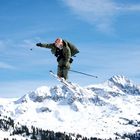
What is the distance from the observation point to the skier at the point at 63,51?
31.5 m

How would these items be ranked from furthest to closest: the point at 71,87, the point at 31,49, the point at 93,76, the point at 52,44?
the point at 71,87, the point at 93,76, the point at 52,44, the point at 31,49

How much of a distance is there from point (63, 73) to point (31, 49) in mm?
4723

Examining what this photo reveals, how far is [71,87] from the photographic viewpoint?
121ft

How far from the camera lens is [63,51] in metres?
32.0

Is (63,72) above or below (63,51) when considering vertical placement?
below

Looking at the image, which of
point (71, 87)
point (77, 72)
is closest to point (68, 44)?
point (77, 72)

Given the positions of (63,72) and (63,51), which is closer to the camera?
(63,51)

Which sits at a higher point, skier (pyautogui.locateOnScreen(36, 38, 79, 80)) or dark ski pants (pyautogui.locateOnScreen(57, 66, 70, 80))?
skier (pyautogui.locateOnScreen(36, 38, 79, 80))

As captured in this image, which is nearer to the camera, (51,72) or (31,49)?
(31,49)

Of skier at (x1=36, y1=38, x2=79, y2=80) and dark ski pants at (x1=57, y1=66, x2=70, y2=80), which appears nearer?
skier at (x1=36, y1=38, x2=79, y2=80)

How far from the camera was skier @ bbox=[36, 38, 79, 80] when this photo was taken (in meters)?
31.5

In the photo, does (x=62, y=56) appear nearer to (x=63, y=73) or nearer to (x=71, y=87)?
(x=63, y=73)

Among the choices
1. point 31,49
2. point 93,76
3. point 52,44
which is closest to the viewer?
point 31,49

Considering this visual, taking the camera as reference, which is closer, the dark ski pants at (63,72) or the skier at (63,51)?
the skier at (63,51)
